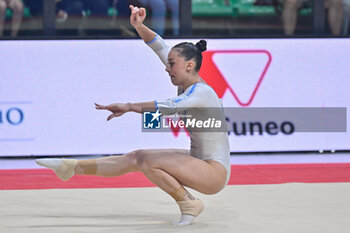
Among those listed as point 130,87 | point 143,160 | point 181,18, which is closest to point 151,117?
point 143,160

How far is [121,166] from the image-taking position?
5777 mm

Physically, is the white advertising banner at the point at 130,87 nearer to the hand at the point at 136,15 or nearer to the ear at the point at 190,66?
the hand at the point at 136,15

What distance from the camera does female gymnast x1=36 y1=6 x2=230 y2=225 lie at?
217 inches

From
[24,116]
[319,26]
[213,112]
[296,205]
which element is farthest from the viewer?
[319,26]

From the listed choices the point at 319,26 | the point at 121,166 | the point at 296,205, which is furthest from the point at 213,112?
the point at 319,26

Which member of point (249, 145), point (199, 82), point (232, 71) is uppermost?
point (199, 82)

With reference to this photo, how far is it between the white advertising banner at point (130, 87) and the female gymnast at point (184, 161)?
14.2 ft

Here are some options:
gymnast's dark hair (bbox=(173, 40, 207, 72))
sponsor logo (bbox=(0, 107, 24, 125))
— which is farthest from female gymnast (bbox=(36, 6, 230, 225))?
sponsor logo (bbox=(0, 107, 24, 125))

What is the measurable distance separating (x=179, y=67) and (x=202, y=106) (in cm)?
35

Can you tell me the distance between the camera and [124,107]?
16.9 feet

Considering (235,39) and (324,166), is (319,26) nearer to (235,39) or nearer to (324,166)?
(235,39)

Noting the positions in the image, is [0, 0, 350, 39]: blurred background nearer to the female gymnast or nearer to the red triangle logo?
the red triangle logo

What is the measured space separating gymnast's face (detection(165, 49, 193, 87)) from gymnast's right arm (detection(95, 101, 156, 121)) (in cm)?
43

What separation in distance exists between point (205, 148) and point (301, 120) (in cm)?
494
